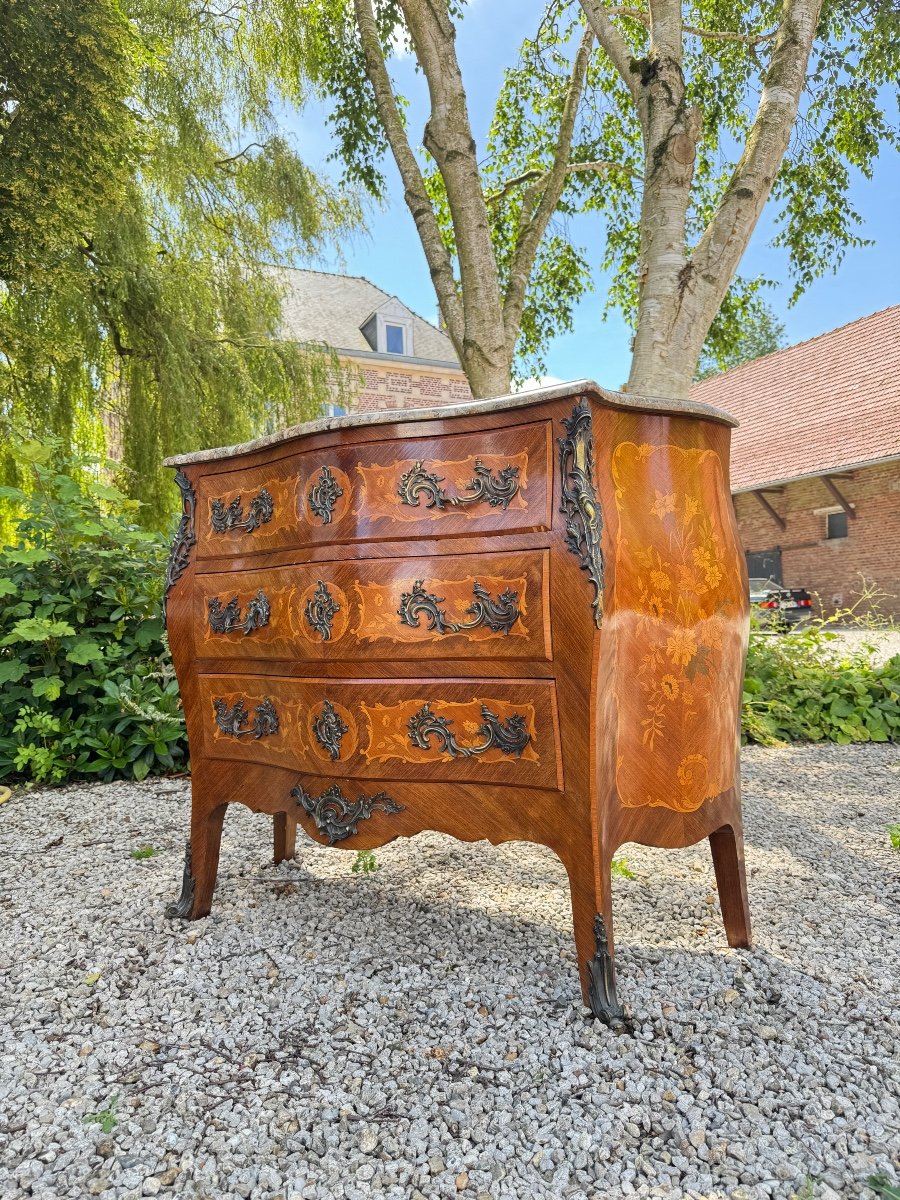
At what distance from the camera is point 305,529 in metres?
1.88

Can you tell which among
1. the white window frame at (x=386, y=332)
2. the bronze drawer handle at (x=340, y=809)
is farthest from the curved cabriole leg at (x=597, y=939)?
the white window frame at (x=386, y=332)

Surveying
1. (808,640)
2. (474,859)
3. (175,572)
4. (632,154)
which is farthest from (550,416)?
(632,154)

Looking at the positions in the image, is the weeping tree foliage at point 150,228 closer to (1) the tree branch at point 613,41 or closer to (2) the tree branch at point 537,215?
(2) the tree branch at point 537,215

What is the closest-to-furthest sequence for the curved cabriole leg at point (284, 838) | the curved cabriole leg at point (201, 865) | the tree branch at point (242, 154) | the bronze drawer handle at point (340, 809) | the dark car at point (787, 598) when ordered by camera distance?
the bronze drawer handle at point (340, 809)
the curved cabriole leg at point (201, 865)
the curved cabriole leg at point (284, 838)
the tree branch at point (242, 154)
the dark car at point (787, 598)

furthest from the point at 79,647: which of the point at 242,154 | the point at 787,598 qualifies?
the point at 787,598

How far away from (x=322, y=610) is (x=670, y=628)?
80cm

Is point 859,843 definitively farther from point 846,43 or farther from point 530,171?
point 846,43

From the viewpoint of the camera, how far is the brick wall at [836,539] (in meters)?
14.2

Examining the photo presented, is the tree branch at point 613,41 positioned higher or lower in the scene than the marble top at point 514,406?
higher

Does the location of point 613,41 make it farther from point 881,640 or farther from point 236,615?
point 881,640

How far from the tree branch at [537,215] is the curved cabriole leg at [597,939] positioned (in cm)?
342

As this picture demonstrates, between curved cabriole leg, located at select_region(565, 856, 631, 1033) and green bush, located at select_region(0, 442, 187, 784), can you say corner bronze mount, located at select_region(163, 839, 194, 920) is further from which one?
green bush, located at select_region(0, 442, 187, 784)

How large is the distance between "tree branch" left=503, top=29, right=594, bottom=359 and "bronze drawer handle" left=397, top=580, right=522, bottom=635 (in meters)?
3.05

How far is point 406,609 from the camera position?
175 centimetres
